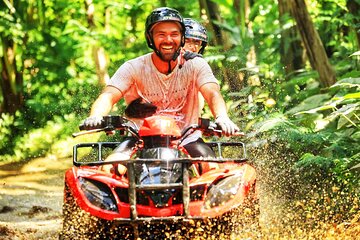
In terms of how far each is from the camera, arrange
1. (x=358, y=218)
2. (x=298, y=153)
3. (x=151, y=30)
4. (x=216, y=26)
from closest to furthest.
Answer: (x=151, y=30), (x=358, y=218), (x=298, y=153), (x=216, y=26)

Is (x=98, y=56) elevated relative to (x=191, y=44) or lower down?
lower down

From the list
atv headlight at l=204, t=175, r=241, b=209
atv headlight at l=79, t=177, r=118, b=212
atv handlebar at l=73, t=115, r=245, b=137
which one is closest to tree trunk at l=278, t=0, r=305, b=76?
atv handlebar at l=73, t=115, r=245, b=137

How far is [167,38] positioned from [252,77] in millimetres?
6472

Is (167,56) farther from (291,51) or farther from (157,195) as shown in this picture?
(291,51)

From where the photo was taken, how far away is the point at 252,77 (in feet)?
42.7

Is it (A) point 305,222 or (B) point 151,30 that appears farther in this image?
(A) point 305,222

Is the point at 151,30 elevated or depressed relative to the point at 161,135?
elevated

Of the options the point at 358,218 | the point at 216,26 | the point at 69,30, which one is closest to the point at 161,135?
the point at 358,218

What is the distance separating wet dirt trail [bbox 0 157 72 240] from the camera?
8.49 metres

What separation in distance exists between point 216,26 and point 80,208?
10260 mm

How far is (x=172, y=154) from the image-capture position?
5.72m

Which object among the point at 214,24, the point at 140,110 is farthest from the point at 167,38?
the point at 214,24

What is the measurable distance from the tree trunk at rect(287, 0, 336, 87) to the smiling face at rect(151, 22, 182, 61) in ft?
18.6

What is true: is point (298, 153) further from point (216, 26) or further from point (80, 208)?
point (216, 26)
